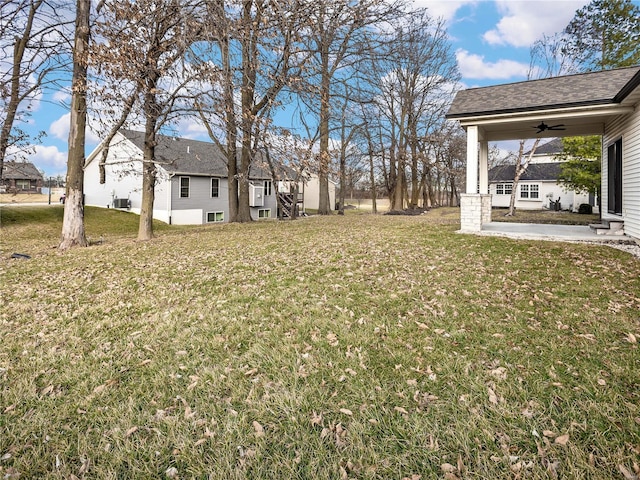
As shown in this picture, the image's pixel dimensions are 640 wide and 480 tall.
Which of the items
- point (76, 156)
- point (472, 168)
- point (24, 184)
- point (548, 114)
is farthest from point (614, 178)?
point (24, 184)

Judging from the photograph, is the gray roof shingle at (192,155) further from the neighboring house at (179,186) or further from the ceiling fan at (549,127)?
the ceiling fan at (549,127)

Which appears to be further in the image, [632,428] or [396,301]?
[396,301]

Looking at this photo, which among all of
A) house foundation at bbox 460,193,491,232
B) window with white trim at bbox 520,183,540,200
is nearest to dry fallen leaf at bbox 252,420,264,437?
house foundation at bbox 460,193,491,232

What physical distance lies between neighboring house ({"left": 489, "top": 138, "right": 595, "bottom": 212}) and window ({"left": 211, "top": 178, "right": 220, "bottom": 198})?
2310 centimetres

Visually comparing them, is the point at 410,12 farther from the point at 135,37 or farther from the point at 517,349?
the point at 517,349

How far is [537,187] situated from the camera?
30344 mm

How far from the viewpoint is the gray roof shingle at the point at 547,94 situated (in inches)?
348

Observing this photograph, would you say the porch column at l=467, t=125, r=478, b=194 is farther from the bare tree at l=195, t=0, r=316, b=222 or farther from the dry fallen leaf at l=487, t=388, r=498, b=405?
the dry fallen leaf at l=487, t=388, r=498, b=405

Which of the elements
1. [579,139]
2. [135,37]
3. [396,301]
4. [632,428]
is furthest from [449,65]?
[632,428]

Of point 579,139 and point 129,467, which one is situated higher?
point 579,139

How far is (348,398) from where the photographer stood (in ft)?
8.41

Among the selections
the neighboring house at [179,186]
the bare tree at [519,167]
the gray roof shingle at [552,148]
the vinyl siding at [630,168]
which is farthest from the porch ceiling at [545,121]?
the gray roof shingle at [552,148]

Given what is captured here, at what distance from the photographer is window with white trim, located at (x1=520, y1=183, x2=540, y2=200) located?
30.4 metres

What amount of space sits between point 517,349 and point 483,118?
8.63 metres
